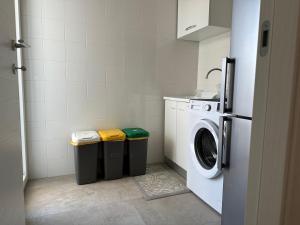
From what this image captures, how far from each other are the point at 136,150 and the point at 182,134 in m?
0.60

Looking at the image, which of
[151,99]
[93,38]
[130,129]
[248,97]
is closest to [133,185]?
[130,129]

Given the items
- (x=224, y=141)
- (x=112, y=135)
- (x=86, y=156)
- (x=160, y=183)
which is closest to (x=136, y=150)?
(x=112, y=135)

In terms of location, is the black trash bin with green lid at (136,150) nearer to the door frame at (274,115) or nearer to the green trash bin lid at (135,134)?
the green trash bin lid at (135,134)

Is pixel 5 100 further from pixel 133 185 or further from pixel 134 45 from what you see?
pixel 134 45

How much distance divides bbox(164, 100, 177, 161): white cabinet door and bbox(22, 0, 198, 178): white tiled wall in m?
0.15

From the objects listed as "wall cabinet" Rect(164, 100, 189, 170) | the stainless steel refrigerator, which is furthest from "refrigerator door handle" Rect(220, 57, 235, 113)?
"wall cabinet" Rect(164, 100, 189, 170)

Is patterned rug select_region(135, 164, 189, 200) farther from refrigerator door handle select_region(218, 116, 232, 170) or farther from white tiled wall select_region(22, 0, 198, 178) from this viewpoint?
refrigerator door handle select_region(218, 116, 232, 170)

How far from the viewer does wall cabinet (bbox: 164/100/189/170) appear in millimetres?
2463

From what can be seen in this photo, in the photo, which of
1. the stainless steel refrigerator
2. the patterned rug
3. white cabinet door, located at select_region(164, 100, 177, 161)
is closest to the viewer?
the stainless steel refrigerator

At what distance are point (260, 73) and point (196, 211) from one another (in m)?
1.70

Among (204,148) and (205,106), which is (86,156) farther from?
(205,106)

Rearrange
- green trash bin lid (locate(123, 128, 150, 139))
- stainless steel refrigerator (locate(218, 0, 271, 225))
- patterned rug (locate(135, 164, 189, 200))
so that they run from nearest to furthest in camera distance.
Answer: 1. stainless steel refrigerator (locate(218, 0, 271, 225))
2. patterned rug (locate(135, 164, 189, 200))
3. green trash bin lid (locate(123, 128, 150, 139))

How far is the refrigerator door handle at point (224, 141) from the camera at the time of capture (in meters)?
1.51

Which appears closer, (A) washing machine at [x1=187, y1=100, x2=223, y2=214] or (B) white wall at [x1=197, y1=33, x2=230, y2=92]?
(A) washing machine at [x1=187, y1=100, x2=223, y2=214]
